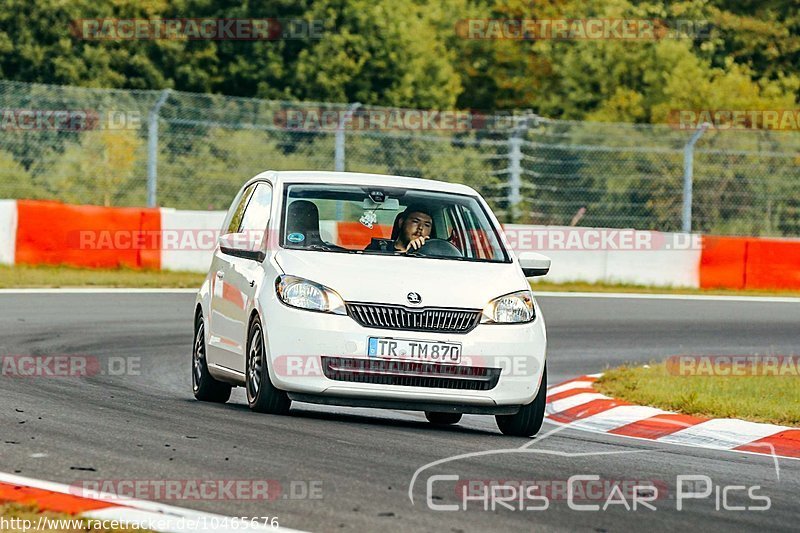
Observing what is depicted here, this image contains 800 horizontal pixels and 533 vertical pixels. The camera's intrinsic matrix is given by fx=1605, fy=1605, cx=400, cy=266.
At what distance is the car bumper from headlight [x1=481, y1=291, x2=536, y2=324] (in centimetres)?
6

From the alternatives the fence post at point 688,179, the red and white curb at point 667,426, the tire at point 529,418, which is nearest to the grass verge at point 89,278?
the fence post at point 688,179

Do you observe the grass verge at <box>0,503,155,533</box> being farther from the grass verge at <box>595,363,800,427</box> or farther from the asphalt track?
the grass verge at <box>595,363,800,427</box>

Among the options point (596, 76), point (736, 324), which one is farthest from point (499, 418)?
point (596, 76)

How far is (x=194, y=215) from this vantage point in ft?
72.8

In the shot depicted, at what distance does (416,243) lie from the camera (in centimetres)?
1023

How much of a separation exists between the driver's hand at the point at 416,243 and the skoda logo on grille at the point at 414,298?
0.94m

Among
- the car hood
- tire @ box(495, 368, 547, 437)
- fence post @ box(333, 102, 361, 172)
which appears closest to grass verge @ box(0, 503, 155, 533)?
the car hood

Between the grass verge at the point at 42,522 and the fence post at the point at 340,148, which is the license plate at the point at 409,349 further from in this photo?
the fence post at the point at 340,148

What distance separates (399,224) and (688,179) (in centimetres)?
1478

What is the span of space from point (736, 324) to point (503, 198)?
6920 mm

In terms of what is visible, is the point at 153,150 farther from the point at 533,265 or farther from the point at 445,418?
the point at 533,265

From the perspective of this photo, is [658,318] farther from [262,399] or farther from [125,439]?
[125,439]

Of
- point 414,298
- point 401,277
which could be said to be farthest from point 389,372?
point 401,277

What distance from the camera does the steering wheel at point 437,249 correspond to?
10062 mm
